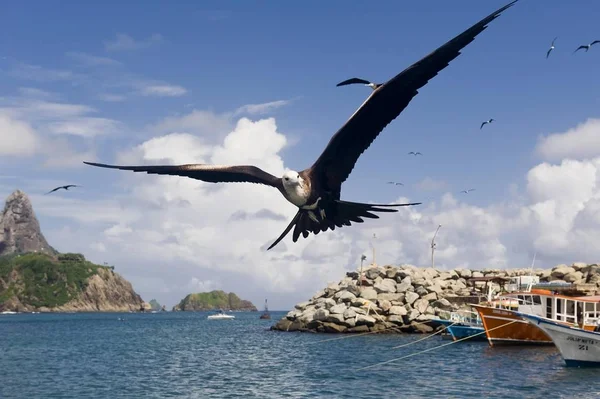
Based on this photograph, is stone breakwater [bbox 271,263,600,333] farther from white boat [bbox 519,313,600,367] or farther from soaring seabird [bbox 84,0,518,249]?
soaring seabird [bbox 84,0,518,249]

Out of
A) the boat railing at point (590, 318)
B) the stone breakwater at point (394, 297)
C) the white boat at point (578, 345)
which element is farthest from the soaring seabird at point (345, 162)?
the stone breakwater at point (394, 297)

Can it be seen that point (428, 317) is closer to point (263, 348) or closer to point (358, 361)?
point (263, 348)

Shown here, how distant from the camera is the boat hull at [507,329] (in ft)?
155

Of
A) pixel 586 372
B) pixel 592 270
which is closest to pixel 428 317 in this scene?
pixel 592 270

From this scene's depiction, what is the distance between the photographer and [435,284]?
215 feet

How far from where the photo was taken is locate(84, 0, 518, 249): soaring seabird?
4.79 metres

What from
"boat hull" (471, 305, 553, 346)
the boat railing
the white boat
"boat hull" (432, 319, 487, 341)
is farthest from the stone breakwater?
the white boat

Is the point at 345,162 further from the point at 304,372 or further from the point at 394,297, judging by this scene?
the point at 394,297

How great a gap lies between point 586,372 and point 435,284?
29552mm

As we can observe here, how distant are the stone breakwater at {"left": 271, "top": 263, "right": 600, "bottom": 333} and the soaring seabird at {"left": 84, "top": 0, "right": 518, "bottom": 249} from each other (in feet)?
177

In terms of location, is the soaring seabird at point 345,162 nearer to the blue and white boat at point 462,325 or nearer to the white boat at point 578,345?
the white boat at point 578,345

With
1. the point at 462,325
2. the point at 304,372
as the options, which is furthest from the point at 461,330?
the point at 304,372

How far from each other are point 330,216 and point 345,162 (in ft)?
1.74

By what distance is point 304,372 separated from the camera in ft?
125
